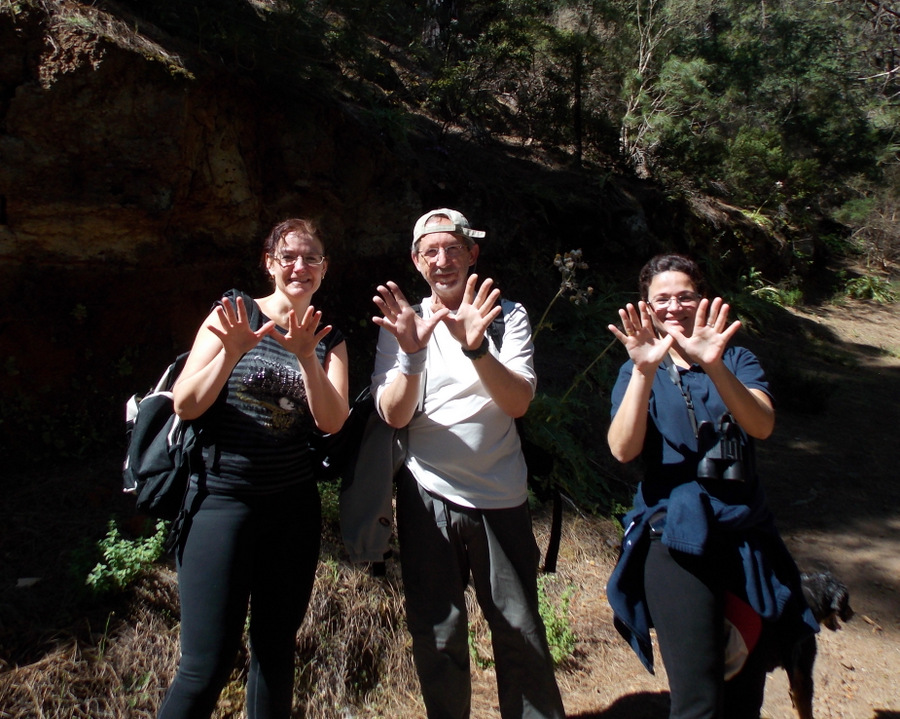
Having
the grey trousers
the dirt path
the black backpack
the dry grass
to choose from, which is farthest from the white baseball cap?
the dirt path

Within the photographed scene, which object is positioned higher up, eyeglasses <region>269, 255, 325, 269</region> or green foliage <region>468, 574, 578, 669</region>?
eyeglasses <region>269, 255, 325, 269</region>

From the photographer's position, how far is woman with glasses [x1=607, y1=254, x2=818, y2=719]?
2.23 metres

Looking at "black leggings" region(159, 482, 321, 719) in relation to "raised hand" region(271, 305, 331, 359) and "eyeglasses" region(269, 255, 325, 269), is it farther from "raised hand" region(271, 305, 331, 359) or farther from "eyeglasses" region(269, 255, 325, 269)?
"eyeglasses" region(269, 255, 325, 269)

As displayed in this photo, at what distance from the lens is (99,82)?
414cm

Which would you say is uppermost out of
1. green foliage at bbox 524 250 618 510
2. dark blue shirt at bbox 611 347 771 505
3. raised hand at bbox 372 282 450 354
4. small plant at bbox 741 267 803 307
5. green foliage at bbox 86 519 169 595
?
raised hand at bbox 372 282 450 354

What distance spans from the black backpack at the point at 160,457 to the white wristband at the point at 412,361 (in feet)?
2.48

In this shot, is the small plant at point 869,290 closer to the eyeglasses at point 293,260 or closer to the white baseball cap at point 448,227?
the white baseball cap at point 448,227

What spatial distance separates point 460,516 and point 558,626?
1820 millimetres

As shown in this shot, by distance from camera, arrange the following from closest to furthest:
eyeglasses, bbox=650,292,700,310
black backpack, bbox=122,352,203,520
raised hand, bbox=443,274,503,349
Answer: raised hand, bbox=443,274,503,349, black backpack, bbox=122,352,203,520, eyeglasses, bbox=650,292,700,310

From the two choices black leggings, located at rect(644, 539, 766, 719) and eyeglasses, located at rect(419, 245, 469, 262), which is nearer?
black leggings, located at rect(644, 539, 766, 719)

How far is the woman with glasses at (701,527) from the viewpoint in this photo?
7.33 feet

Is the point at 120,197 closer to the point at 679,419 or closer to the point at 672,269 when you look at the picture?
the point at 672,269

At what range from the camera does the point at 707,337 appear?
7.37ft

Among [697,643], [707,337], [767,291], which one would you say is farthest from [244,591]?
[767,291]
